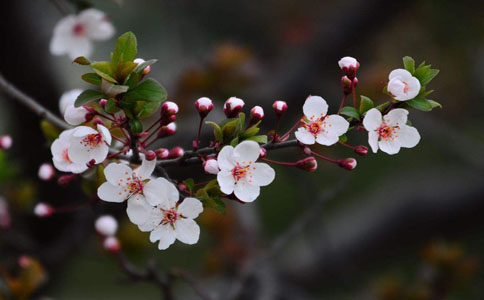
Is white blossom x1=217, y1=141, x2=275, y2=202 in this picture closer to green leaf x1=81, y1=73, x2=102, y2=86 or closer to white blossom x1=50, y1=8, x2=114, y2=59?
green leaf x1=81, y1=73, x2=102, y2=86

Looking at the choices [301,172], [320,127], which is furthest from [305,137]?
[301,172]

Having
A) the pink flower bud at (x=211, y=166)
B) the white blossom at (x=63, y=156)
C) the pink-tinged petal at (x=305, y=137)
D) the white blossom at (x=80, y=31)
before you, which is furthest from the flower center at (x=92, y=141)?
the white blossom at (x=80, y=31)

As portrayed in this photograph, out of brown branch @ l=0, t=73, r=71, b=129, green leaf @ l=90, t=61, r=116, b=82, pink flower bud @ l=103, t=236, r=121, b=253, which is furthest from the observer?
pink flower bud @ l=103, t=236, r=121, b=253

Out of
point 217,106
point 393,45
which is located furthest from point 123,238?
point 393,45

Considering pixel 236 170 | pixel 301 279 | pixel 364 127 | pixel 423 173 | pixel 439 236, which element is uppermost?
pixel 423 173

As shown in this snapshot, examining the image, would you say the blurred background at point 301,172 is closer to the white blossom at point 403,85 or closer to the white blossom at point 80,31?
the white blossom at point 80,31

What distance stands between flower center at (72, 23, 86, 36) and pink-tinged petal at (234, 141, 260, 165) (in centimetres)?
80

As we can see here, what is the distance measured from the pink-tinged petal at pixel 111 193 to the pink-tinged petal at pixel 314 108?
286 millimetres

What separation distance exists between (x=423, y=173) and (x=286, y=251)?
995 millimetres

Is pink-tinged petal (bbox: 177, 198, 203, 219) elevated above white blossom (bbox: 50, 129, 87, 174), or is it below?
below

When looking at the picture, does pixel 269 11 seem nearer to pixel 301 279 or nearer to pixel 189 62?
pixel 189 62

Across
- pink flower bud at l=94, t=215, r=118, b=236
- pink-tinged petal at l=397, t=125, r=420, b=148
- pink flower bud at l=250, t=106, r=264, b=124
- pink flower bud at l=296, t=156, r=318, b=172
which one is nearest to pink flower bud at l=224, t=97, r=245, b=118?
pink flower bud at l=250, t=106, r=264, b=124

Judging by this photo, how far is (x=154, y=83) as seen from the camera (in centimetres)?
68

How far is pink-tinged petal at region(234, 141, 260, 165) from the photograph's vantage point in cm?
68
